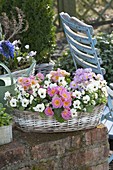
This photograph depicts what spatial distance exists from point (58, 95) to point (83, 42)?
0.80m

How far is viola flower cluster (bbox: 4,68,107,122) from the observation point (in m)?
2.51

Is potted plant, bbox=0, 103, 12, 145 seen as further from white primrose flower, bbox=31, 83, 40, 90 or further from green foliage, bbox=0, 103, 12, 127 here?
white primrose flower, bbox=31, 83, 40, 90

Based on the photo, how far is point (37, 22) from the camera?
430cm

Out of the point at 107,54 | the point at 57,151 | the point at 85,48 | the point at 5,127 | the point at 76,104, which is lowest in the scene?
the point at 57,151

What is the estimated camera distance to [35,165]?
253 centimetres

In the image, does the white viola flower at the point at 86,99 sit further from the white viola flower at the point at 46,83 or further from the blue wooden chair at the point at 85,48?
the blue wooden chair at the point at 85,48

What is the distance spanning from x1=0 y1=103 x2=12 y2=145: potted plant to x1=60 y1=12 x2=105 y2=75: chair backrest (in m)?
0.86

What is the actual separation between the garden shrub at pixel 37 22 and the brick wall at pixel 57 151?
1.76 metres

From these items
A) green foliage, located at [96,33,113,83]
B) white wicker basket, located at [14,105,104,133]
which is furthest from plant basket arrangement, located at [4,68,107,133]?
green foliage, located at [96,33,113,83]

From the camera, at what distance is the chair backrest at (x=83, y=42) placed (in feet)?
10.3

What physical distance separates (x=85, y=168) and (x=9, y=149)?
0.45 metres

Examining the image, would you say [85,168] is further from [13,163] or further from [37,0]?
[37,0]

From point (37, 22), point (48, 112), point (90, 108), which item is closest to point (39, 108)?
point (48, 112)

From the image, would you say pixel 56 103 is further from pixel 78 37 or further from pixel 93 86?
pixel 78 37
